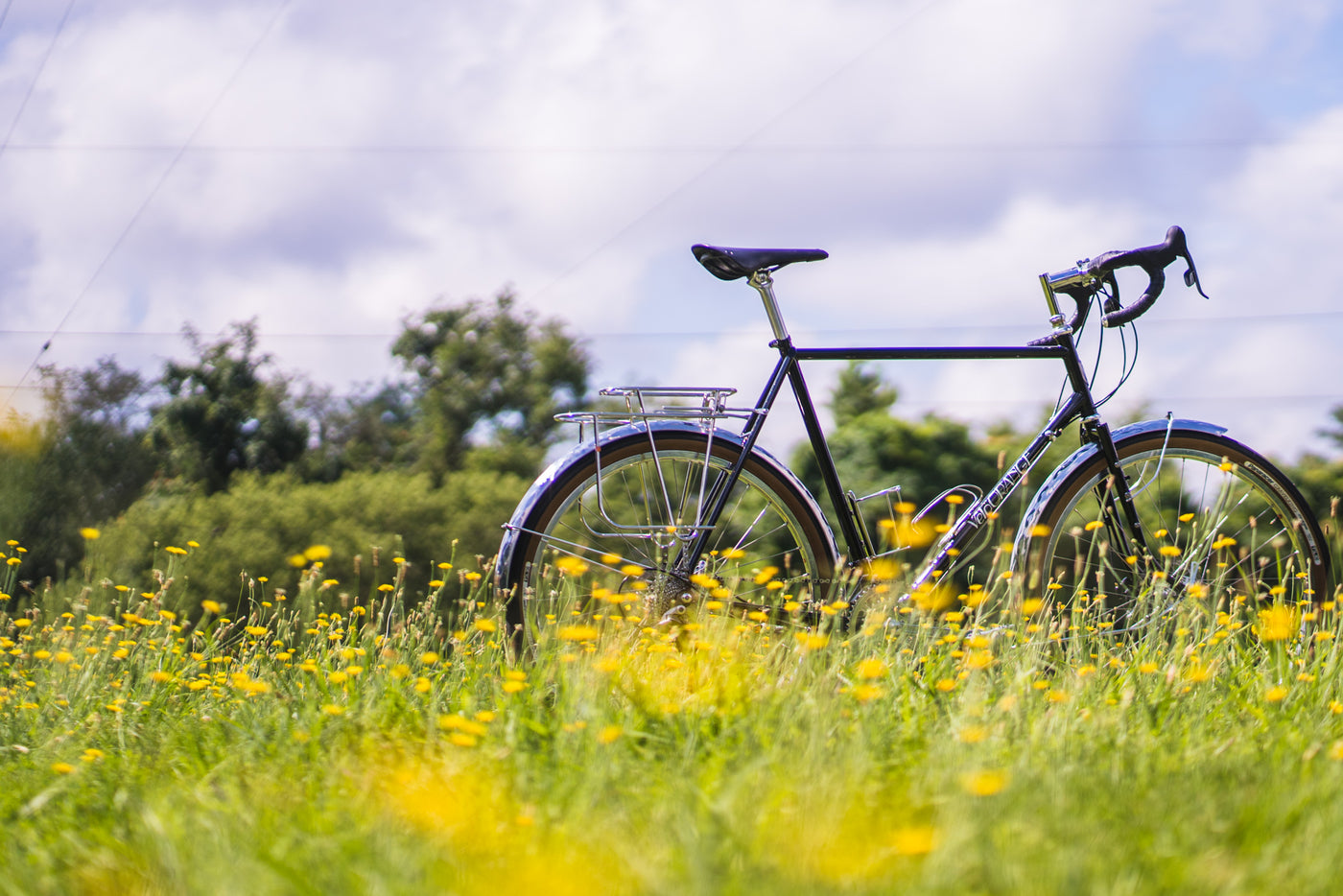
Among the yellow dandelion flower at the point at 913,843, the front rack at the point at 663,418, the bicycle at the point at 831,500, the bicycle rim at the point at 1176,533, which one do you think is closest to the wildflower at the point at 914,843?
the yellow dandelion flower at the point at 913,843

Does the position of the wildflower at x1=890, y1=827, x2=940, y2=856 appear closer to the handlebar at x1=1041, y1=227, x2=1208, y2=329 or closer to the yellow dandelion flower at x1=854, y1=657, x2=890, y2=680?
the yellow dandelion flower at x1=854, y1=657, x2=890, y2=680

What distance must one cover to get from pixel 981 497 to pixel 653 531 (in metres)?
0.99

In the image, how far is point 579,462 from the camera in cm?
281

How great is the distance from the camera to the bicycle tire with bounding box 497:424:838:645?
109 inches

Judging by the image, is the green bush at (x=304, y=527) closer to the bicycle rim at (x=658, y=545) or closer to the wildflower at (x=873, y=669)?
the bicycle rim at (x=658, y=545)

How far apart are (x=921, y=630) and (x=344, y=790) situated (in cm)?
148

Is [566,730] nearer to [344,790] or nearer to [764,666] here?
[344,790]

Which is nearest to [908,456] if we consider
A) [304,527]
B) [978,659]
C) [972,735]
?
[304,527]

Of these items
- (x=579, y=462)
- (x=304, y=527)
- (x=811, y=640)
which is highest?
(x=304, y=527)

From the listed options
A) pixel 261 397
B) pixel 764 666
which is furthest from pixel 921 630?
pixel 261 397

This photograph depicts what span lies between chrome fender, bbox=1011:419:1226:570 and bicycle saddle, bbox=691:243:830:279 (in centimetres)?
95

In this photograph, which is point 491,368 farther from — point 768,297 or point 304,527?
point 768,297

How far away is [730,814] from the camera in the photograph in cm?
154

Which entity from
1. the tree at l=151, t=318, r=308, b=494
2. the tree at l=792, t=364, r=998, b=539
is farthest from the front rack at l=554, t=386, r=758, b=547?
the tree at l=151, t=318, r=308, b=494
